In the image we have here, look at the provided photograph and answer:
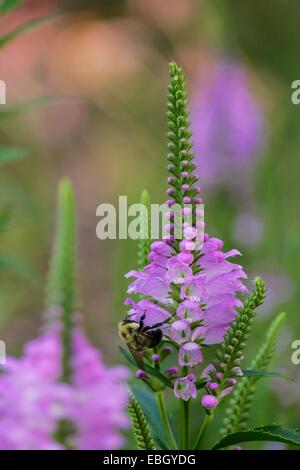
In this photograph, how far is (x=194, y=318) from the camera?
78 cm

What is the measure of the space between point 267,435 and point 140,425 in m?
0.12

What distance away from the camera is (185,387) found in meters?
0.79

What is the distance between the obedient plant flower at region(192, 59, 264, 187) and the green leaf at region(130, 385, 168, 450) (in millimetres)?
1501

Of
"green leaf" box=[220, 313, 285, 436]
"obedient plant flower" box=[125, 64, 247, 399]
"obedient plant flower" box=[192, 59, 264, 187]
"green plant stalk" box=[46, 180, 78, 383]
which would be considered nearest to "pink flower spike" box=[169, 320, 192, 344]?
"obedient plant flower" box=[125, 64, 247, 399]

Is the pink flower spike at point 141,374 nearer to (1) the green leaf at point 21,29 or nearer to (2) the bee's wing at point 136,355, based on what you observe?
(2) the bee's wing at point 136,355

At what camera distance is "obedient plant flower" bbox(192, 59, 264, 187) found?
2.45 meters

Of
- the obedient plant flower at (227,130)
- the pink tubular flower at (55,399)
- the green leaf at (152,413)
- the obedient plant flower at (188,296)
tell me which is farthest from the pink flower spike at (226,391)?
the obedient plant flower at (227,130)

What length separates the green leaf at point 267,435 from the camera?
745 millimetres

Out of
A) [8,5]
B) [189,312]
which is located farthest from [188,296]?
[8,5]

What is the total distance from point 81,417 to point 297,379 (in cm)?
70

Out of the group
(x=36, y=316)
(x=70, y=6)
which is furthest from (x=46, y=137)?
(x=36, y=316)

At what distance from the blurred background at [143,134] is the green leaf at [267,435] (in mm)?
943

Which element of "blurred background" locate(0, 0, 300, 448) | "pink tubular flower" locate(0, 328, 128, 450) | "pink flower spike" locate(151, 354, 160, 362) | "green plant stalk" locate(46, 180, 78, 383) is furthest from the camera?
"blurred background" locate(0, 0, 300, 448)

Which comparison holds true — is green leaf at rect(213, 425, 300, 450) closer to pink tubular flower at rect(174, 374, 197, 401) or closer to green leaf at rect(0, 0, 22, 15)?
pink tubular flower at rect(174, 374, 197, 401)
